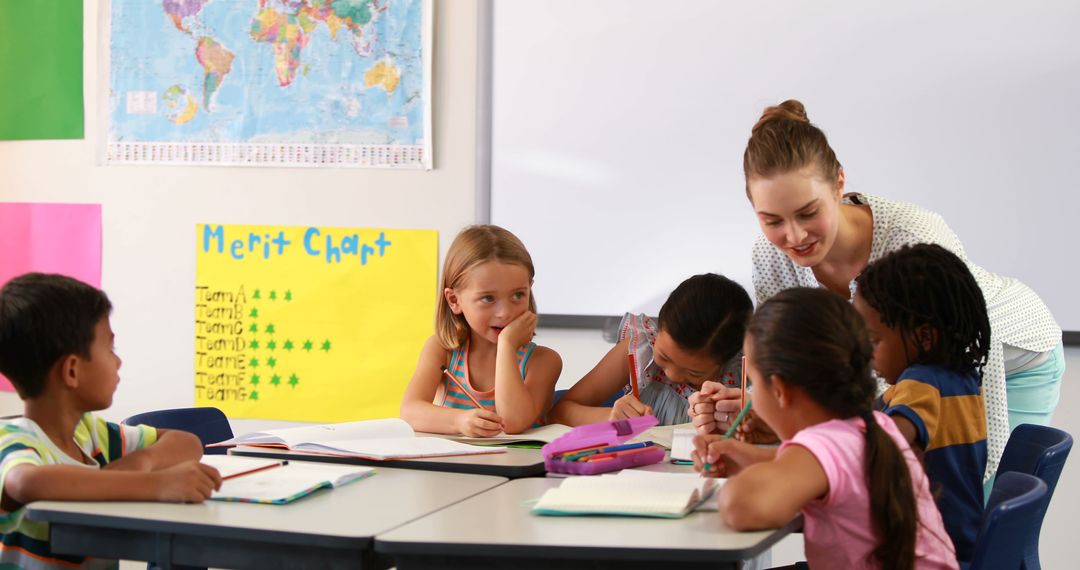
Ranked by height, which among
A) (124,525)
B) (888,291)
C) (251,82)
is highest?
(251,82)

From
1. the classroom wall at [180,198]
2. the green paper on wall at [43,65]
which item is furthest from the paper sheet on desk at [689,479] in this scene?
the green paper on wall at [43,65]

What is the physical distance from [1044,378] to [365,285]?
1.81 meters

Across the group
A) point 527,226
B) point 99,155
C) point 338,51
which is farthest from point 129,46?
point 527,226

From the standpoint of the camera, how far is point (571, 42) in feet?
9.64

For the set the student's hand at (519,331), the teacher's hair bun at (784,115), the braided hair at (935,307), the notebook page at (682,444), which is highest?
the teacher's hair bun at (784,115)

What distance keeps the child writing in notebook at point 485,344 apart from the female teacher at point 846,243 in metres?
0.51

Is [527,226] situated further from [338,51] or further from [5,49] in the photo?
[5,49]

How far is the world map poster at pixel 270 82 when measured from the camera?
9.98 feet

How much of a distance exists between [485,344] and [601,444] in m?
0.78

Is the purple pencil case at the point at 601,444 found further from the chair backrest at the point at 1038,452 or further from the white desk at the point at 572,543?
the chair backrest at the point at 1038,452

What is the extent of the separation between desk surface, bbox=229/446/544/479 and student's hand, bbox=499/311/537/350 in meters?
0.46

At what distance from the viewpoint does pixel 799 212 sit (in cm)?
189

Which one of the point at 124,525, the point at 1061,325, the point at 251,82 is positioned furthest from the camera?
the point at 251,82

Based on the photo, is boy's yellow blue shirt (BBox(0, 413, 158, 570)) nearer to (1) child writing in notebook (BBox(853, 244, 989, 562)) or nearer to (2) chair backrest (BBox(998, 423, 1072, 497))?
(1) child writing in notebook (BBox(853, 244, 989, 562))
